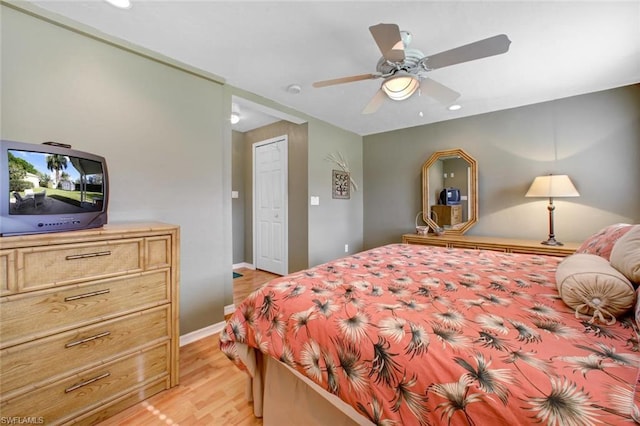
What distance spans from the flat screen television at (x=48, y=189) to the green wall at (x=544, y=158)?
3717mm

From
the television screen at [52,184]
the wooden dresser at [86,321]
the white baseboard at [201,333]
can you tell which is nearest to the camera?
the wooden dresser at [86,321]

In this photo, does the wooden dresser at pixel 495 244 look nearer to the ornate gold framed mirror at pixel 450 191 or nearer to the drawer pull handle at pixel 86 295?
the ornate gold framed mirror at pixel 450 191

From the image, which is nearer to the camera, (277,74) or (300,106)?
(277,74)

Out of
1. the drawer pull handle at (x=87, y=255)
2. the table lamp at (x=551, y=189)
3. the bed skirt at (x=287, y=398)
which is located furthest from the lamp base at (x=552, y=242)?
the drawer pull handle at (x=87, y=255)

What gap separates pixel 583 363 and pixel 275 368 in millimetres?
1188

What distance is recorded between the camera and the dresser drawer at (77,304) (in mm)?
1131

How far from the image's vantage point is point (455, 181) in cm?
355

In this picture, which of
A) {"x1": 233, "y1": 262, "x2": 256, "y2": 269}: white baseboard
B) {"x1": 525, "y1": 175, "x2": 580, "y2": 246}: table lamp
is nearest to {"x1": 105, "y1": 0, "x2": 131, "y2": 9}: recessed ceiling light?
{"x1": 233, "y1": 262, "x2": 256, "y2": 269}: white baseboard

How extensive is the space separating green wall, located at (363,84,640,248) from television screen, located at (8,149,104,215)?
12.2ft

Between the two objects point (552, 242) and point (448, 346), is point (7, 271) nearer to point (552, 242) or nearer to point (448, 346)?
point (448, 346)

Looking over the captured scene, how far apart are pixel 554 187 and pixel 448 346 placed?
291 centimetres

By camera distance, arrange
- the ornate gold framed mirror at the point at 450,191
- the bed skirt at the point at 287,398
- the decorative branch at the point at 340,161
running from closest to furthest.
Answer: the bed skirt at the point at 287,398 < the ornate gold framed mirror at the point at 450,191 < the decorative branch at the point at 340,161

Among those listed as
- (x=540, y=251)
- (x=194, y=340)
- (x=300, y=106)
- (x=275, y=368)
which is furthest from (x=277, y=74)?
(x=540, y=251)

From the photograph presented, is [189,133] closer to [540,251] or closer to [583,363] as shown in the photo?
[583,363]
